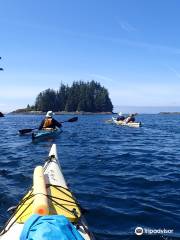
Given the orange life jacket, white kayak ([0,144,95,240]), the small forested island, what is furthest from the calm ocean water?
the small forested island

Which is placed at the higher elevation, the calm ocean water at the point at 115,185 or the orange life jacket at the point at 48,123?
the orange life jacket at the point at 48,123

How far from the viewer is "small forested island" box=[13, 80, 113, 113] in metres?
156

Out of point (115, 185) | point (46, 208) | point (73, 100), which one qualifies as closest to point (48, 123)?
point (115, 185)

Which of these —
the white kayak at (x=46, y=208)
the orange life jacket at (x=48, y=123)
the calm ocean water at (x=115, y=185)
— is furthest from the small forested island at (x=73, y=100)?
the white kayak at (x=46, y=208)

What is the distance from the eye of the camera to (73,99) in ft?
514

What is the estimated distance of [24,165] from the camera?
51.5ft

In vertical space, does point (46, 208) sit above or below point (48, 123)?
below

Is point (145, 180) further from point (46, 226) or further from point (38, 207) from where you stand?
point (46, 226)

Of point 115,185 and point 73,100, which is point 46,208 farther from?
point 73,100

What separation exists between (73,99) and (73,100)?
62 centimetres

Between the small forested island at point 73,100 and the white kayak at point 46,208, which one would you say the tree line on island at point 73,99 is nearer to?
the small forested island at point 73,100

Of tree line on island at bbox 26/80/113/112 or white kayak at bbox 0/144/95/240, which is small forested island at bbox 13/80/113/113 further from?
white kayak at bbox 0/144/95/240

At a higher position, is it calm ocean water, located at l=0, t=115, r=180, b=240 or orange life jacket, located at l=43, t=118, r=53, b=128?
orange life jacket, located at l=43, t=118, r=53, b=128

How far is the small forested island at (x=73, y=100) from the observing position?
156 metres
